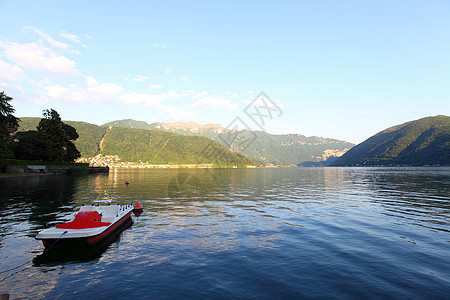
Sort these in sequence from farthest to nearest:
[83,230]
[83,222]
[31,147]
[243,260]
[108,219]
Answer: [31,147] < [108,219] < [83,222] < [83,230] < [243,260]

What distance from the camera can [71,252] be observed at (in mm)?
17953

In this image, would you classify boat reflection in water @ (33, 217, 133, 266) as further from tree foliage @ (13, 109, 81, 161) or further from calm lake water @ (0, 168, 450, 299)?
tree foliage @ (13, 109, 81, 161)

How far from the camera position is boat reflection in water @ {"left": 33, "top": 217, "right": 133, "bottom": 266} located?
16.4m

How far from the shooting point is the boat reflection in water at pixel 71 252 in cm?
1638

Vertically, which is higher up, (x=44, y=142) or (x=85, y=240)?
(x=44, y=142)

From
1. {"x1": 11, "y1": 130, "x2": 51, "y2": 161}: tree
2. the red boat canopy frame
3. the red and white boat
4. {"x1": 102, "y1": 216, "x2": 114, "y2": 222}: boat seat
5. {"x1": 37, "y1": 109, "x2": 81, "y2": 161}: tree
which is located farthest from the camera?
{"x1": 37, "y1": 109, "x2": 81, "y2": 161}: tree

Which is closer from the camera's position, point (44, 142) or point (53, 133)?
point (44, 142)

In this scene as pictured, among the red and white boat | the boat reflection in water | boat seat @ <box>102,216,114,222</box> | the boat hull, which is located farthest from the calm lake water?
boat seat @ <box>102,216,114,222</box>

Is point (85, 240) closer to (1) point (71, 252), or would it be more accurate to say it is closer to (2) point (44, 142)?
(1) point (71, 252)

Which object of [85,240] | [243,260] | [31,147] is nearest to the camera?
[243,260]

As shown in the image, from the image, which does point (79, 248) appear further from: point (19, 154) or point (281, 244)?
point (19, 154)

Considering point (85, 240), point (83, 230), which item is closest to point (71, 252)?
point (85, 240)

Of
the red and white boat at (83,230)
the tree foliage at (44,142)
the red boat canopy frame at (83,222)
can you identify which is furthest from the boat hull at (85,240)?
the tree foliage at (44,142)

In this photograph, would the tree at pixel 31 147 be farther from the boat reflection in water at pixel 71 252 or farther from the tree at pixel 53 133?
the boat reflection in water at pixel 71 252
